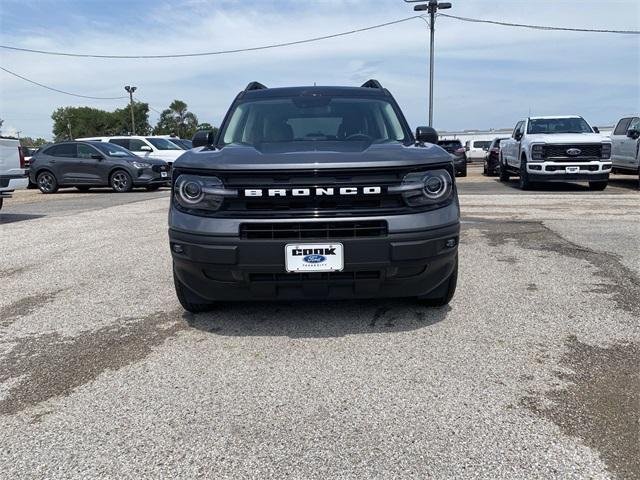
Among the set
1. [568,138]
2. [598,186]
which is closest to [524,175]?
[568,138]

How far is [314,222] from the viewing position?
3.29m

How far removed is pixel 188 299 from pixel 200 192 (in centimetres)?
89

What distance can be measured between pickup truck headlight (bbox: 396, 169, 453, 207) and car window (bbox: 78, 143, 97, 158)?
49.5ft

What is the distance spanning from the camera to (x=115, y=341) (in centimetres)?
359

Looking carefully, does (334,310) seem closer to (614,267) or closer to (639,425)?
(639,425)

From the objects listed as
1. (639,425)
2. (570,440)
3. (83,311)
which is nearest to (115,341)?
(83,311)

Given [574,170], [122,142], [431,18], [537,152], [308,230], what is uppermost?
[431,18]

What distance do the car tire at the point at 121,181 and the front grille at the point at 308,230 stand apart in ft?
46.2

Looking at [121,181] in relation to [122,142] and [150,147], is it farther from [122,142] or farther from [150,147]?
[122,142]

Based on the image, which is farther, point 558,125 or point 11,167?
point 558,125

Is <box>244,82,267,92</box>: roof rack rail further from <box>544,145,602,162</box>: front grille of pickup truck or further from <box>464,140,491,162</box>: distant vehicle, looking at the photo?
<box>464,140,491,162</box>: distant vehicle

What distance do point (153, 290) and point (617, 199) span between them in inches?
428

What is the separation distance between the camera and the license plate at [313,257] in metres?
3.27

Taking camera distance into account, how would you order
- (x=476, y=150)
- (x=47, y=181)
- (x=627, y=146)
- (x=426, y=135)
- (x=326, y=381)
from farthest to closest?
1. (x=476, y=150)
2. (x=47, y=181)
3. (x=627, y=146)
4. (x=426, y=135)
5. (x=326, y=381)
